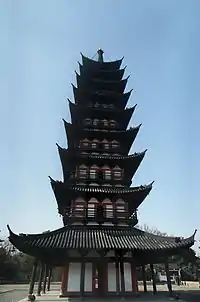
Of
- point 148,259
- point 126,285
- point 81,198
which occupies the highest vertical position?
point 81,198

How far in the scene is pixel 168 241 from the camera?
759 inches

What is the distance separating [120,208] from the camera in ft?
72.5

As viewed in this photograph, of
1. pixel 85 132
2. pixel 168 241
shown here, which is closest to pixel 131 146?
pixel 85 132

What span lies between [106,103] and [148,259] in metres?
16.5

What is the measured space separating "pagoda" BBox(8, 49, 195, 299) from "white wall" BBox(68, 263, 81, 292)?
0.20 feet

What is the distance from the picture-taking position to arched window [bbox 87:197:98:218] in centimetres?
2136

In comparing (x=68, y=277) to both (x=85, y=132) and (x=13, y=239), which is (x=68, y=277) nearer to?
(x=13, y=239)

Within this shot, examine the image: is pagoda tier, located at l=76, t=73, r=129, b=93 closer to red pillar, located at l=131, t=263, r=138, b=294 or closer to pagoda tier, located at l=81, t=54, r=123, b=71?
pagoda tier, located at l=81, t=54, r=123, b=71

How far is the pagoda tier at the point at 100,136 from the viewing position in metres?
25.9

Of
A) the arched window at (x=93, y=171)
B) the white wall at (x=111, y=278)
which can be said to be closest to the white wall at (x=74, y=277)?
the white wall at (x=111, y=278)

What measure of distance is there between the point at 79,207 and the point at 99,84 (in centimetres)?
1501

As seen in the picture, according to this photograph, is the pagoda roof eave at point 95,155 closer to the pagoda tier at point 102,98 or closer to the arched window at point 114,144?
the arched window at point 114,144

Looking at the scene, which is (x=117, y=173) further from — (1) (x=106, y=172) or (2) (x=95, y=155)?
(2) (x=95, y=155)

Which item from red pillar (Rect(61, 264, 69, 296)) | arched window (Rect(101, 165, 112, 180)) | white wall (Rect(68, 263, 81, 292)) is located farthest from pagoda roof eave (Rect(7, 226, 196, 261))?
arched window (Rect(101, 165, 112, 180))
